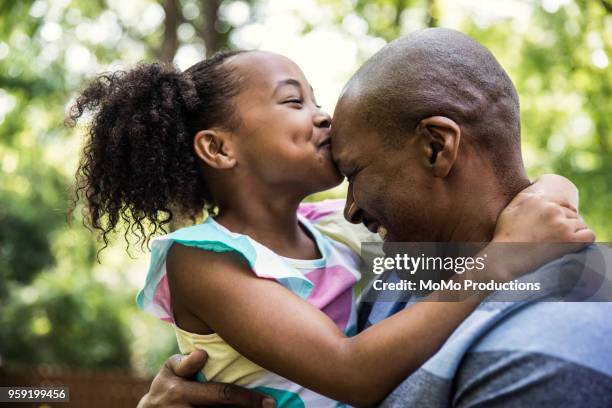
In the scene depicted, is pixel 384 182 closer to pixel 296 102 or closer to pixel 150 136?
pixel 296 102

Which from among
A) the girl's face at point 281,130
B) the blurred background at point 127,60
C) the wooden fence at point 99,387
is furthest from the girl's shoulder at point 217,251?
the wooden fence at point 99,387

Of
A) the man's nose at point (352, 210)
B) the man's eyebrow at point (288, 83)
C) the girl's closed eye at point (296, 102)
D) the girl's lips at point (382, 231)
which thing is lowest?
the girl's lips at point (382, 231)

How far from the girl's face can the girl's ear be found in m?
0.04

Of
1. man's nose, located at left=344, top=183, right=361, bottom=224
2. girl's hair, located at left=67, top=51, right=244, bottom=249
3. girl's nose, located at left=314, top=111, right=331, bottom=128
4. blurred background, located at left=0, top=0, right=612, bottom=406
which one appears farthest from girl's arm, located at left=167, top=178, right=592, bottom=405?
blurred background, located at left=0, top=0, right=612, bottom=406

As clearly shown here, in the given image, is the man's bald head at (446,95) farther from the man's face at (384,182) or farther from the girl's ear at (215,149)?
the girl's ear at (215,149)

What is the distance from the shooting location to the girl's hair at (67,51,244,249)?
2633mm

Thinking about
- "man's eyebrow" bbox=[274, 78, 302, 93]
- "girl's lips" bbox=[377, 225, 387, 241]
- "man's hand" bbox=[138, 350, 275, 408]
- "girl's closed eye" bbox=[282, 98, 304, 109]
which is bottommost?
"man's hand" bbox=[138, 350, 275, 408]

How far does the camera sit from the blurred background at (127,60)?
9.42m

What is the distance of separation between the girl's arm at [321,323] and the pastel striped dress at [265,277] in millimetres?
51

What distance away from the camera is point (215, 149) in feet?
8.82

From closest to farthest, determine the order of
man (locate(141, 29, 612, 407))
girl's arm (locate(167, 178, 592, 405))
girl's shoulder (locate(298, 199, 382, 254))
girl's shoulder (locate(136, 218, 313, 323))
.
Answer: man (locate(141, 29, 612, 407)) → girl's arm (locate(167, 178, 592, 405)) → girl's shoulder (locate(136, 218, 313, 323)) → girl's shoulder (locate(298, 199, 382, 254))

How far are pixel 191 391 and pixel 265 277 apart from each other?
53 centimetres

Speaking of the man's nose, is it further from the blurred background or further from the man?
the blurred background

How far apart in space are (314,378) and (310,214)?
120 centimetres
